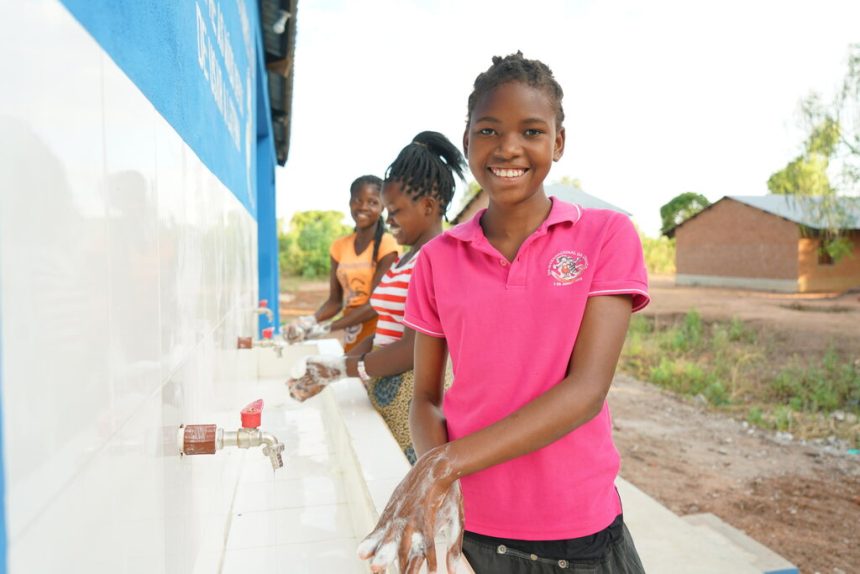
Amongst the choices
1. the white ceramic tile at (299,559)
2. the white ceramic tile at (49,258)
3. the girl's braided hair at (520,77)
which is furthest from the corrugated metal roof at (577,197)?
the white ceramic tile at (49,258)

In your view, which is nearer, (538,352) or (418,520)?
(418,520)

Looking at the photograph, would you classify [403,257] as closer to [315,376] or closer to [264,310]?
[315,376]

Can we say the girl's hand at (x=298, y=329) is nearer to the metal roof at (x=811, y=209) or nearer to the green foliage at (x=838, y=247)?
the metal roof at (x=811, y=209)

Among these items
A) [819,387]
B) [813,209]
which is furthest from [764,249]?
[819,387]

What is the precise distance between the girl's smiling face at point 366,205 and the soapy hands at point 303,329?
64 centimetres

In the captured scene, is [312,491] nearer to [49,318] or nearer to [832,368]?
[49,318]

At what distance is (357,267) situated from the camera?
371 centimetres

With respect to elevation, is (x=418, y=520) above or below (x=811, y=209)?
below

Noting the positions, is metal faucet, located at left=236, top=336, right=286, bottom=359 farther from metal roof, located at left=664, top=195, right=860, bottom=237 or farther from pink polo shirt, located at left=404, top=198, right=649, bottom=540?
metal roof, located at left=664, top=195, right=860, bottom=237

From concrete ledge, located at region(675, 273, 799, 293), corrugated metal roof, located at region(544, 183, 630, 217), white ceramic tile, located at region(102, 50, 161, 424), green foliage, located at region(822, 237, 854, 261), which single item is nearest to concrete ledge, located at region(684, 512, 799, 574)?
white ceramic tile, located at region(102, 50, 161, 424)

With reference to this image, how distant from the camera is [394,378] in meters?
2.19

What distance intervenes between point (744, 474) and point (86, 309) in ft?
18.7

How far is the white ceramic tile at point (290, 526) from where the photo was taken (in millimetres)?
1942

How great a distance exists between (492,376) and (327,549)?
0.99m
